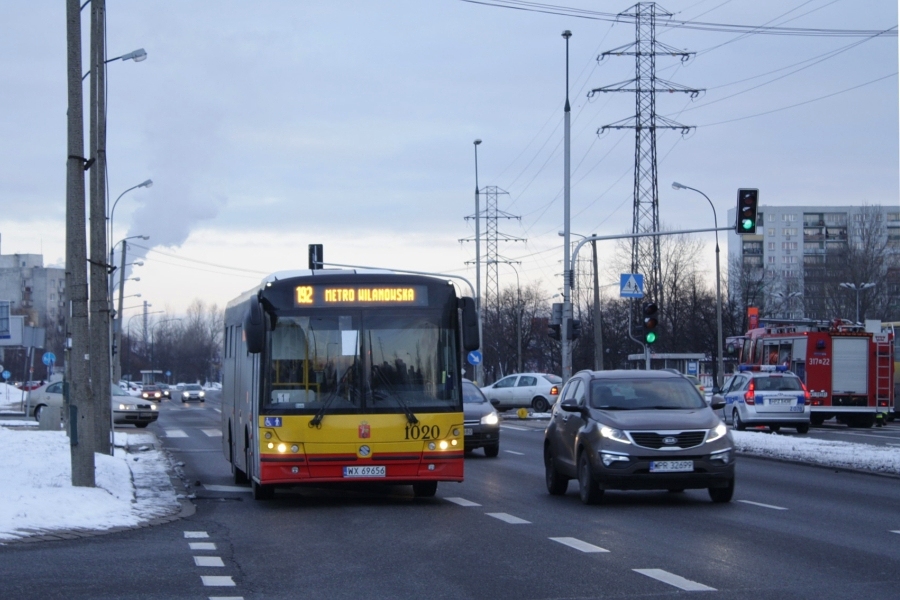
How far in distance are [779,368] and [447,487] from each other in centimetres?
2400

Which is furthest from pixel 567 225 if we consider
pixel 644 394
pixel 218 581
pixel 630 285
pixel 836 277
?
pixel 836 277

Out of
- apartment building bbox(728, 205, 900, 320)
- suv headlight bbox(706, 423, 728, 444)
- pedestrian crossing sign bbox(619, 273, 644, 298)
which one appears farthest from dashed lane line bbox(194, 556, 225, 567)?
apartment building bbox(728, 205, 900, 320)

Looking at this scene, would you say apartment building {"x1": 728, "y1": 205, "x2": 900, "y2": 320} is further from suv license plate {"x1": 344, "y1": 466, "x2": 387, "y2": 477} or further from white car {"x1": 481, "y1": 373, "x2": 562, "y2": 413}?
suv license plate {"x1": 344, "y1": 466, "x2": 387, "y2": 477}

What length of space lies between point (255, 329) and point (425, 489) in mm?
3406

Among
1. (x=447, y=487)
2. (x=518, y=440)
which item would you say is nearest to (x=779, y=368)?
(x=518, y=440)

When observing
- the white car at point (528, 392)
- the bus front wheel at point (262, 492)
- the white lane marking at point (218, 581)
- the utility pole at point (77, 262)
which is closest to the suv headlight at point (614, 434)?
the bus front wheel at point (262, 492)

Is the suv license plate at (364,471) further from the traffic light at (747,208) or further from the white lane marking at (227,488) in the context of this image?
the traffic light at (747,208)

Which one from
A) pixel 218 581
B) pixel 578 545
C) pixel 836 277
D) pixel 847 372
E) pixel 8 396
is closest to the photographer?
pixel 218 581

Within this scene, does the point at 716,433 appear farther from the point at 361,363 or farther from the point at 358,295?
the point at 358,295

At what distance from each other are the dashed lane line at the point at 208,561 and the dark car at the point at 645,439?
5643 millimetres

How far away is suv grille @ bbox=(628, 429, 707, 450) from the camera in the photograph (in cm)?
1470

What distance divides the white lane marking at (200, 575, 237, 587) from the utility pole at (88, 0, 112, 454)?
11.5 metres

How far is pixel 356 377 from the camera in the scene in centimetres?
1489

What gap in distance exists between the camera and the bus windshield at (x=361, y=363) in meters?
14.8
